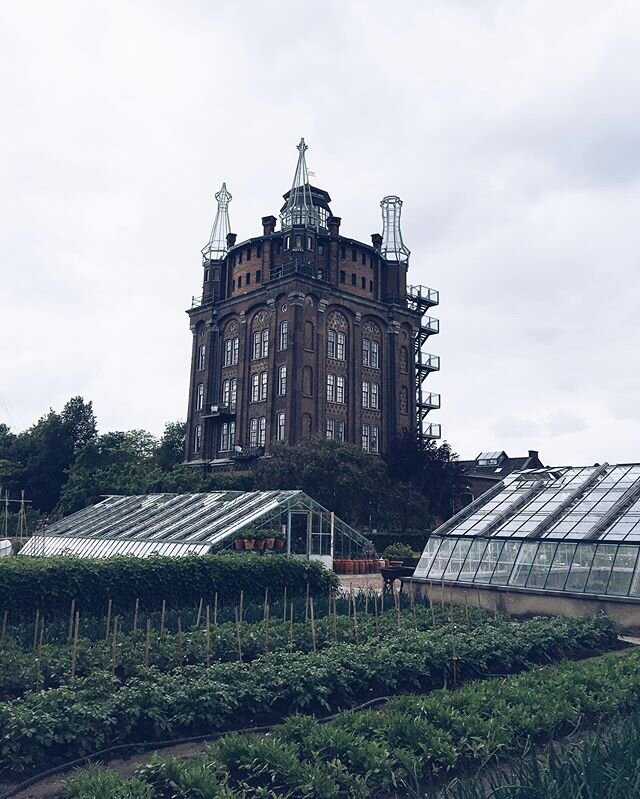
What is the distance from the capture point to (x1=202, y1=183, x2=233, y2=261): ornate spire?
62.9m

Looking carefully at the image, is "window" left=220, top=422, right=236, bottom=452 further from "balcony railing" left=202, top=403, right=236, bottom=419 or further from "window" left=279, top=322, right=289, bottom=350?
"window" left=279, top=322, right=289, bottom=350

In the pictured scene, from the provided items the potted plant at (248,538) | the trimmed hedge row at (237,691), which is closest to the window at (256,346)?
the potted plant at (248,538)

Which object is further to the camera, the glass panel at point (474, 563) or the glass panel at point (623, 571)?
the glass panel at point (474, 563)

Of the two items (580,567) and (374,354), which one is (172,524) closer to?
(580,567)

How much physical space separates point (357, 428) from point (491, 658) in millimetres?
42451

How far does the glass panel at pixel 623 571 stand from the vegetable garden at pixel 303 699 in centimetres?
252

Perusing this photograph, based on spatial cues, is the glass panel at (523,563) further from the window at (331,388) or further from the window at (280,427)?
the window at (331,388)

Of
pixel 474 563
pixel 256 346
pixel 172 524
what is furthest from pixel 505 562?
pixel 256 346

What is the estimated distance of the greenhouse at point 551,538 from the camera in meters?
18.7

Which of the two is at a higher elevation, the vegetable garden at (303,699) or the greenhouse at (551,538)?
the greenhouse at (551,538)

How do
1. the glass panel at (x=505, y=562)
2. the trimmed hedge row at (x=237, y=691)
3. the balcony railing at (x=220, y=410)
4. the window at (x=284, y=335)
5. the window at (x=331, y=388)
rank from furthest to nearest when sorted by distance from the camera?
the balcony railing at (x=220, y=410)
the window at (x=331, y=388)
the window at (x=284, y=335)
the glass panel at (x=505, y=562)
the trimmed hedge row at (x=237, y=691)

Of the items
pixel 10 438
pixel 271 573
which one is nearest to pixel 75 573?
pixel 271 573

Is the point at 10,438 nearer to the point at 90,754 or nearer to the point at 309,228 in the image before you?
the point at 309,228

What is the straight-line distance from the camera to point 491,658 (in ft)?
41.6
